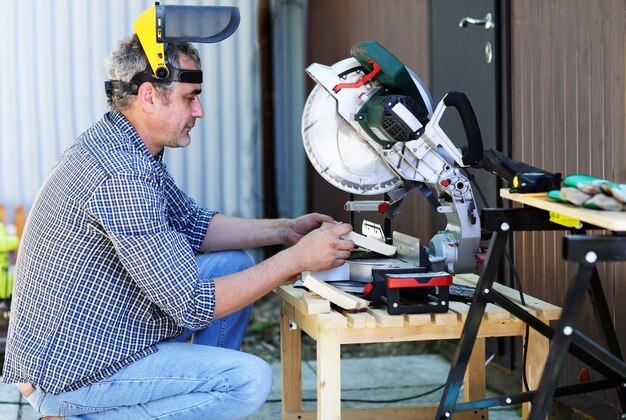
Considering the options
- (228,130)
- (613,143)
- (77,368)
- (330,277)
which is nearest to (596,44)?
(613,143)

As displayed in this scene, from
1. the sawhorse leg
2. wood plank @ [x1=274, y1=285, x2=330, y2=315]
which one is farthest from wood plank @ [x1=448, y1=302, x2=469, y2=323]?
wood plank @ [x1=274, y1=285, x2=330, y2=315]

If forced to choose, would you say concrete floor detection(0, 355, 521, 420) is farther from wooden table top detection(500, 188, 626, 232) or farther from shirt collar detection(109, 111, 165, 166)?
wooden table top detection(500, 188, 626, 232)

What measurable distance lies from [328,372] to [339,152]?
648 mm

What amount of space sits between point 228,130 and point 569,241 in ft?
11.3

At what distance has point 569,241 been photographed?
5.68 feet

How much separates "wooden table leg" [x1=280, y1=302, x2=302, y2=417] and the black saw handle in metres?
0.85

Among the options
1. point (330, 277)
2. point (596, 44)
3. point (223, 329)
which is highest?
point (596, 44)

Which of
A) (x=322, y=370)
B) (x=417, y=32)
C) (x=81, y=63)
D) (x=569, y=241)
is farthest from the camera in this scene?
(x=81, y=63)

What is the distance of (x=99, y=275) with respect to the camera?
2.39 metres

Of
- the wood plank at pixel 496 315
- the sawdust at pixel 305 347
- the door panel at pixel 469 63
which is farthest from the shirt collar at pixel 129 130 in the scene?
the sawdust at pixel 305 347

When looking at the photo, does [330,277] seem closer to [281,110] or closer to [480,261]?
[480,261]

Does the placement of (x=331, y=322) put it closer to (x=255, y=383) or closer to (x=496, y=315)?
(x=255, y=383)

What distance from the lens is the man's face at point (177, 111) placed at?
2.54m

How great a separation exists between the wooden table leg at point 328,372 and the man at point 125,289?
8.6 inches
